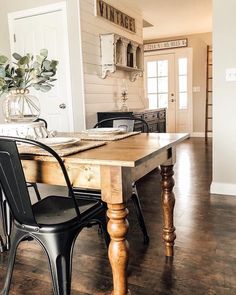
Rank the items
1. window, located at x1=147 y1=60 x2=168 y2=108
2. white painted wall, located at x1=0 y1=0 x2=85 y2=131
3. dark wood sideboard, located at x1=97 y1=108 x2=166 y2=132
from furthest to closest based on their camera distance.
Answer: window, located at x1=147 y1=60 x2=168 y2=108 → dark wood sideboard, located at x1=97 y1=108 x2=166 y2=132 → white painted wall, located at x1=0 y1=0 x2=85 y2=131

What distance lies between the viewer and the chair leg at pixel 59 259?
1.33 meters

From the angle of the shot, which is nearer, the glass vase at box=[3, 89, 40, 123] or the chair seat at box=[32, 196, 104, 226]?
the chair seat at box=[32, 196, 104, 226]

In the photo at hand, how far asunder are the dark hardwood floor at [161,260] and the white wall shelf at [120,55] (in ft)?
6.65

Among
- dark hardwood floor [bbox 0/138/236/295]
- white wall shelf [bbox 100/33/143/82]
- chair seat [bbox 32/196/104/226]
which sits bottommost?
dark hardwood floor [bbox 0/138/236/295]

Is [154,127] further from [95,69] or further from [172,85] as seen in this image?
[172,85]

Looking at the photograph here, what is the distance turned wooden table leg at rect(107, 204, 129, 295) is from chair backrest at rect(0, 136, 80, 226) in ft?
0.69

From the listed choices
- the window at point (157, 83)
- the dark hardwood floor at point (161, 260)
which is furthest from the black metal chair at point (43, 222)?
the window at point (157, 83)

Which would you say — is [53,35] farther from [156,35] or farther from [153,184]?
[156,35]

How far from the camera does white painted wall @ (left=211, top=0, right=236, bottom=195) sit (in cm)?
287

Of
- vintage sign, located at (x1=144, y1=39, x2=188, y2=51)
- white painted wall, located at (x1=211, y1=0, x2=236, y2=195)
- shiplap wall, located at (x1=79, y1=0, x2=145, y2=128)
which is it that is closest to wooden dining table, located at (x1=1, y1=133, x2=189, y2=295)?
white painted wall, located at (x1=211, y1=0, x2=236, y2=195)

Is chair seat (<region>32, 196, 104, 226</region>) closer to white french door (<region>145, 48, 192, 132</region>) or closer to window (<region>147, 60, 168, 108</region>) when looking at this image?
white french door (<region>145, 48, 192, 132</region>)

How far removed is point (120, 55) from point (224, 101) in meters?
1.85

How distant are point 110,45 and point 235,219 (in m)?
2.66

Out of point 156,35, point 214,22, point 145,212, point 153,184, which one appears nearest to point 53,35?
point 214,22
